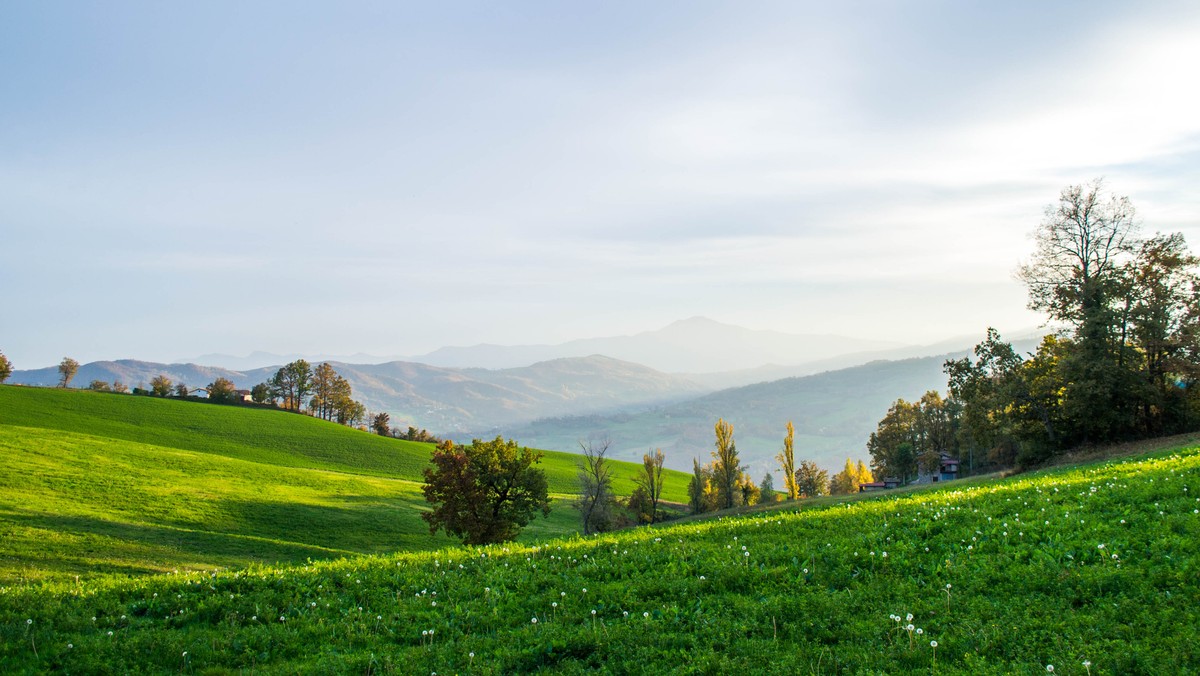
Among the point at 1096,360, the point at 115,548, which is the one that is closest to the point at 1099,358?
the point at 1096,360

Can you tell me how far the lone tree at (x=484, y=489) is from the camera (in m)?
43.1

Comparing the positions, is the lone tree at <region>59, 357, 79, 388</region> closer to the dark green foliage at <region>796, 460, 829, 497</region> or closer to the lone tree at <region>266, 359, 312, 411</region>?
the lone tree at <region>266, 359, 312, 411</region>

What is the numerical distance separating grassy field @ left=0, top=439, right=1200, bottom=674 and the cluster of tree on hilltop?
41.2 metres

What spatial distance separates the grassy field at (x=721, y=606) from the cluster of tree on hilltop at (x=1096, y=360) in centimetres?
4123

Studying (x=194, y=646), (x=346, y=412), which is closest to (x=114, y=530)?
(x=194, y=646)

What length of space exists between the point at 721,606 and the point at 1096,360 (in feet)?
166

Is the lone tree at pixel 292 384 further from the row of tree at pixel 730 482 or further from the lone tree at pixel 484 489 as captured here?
the lone tree at pixel 484 489

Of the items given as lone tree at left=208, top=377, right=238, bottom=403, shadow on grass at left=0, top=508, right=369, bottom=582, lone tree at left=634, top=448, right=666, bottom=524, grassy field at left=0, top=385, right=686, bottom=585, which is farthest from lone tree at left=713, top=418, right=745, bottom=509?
lone tree at left=208, top=377, right=238, bottom=403

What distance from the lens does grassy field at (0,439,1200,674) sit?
7.91m

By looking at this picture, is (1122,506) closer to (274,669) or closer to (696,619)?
(696,619)

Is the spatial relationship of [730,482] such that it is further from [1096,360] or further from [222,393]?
[222,393]

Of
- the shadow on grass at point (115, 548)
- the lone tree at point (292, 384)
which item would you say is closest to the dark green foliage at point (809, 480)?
the shadow on grass at point (115, 548)

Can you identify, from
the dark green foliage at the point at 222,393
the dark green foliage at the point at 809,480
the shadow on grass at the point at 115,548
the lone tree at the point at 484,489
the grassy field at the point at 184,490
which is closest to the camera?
the shadow on grass at the point at 115,548

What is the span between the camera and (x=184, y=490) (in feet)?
188
